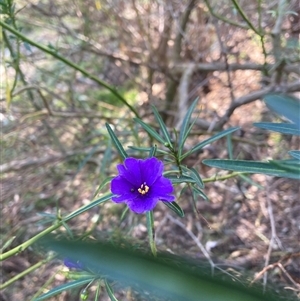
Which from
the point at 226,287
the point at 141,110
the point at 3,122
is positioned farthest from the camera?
the point at 141,110

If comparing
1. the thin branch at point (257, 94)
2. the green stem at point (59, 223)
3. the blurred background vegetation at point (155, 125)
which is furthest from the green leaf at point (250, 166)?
→ the thin branch at point (257, 94)

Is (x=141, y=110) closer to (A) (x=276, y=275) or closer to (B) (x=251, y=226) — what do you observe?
(B) (x=251, y=226)

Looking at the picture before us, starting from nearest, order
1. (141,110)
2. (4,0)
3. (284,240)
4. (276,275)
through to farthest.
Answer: (4,0) < (276,275) < (284,240) < (141,110)

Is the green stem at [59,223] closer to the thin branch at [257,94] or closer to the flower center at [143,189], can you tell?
the flower center at [143,189]

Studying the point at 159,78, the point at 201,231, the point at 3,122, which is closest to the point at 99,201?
the point at 201,231

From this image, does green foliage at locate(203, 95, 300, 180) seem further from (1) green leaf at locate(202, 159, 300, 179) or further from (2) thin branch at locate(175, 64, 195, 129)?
(2) thin branch at locate(175, 64, 195, 129)

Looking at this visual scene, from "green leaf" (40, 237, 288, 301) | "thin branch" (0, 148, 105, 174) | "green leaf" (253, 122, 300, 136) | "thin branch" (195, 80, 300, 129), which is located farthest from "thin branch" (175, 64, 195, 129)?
"green leaf" (40, 237, 288, 301)

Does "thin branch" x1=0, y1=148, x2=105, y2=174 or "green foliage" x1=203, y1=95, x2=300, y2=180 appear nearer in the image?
"green foliage" x1=203, y1=95, x2=300, y2=180
